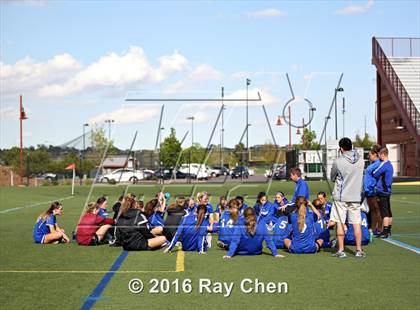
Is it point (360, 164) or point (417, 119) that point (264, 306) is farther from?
point (417, 119)

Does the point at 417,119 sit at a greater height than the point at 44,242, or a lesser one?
greater

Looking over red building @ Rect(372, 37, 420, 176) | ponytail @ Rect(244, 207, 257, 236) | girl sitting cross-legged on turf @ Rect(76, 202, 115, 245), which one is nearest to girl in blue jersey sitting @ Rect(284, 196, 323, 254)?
ponytail @ Rect(244, 207, 257, 236)

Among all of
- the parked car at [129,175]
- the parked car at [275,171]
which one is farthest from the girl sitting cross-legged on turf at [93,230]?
the parked car at [129,175]

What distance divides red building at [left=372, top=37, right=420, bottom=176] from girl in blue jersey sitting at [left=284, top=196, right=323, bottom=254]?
102 ft

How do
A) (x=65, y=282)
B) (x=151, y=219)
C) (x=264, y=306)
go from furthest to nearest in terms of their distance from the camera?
(x=151, y=219) → (x=65, y=282) → (x=264, y=306)

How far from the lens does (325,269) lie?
9.41 meters

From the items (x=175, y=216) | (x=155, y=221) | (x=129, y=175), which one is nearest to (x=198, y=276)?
(x=175, y=216)

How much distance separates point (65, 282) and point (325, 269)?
366 centimetres

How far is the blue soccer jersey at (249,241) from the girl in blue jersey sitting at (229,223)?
0.99ft

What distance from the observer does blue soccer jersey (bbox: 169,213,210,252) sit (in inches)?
452

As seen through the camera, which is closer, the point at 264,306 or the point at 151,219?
the point at 264,306

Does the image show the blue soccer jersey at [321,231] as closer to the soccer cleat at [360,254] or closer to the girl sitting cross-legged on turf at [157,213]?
the soccer cleat at [360,254]

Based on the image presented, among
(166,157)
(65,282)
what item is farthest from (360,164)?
(166,157)
